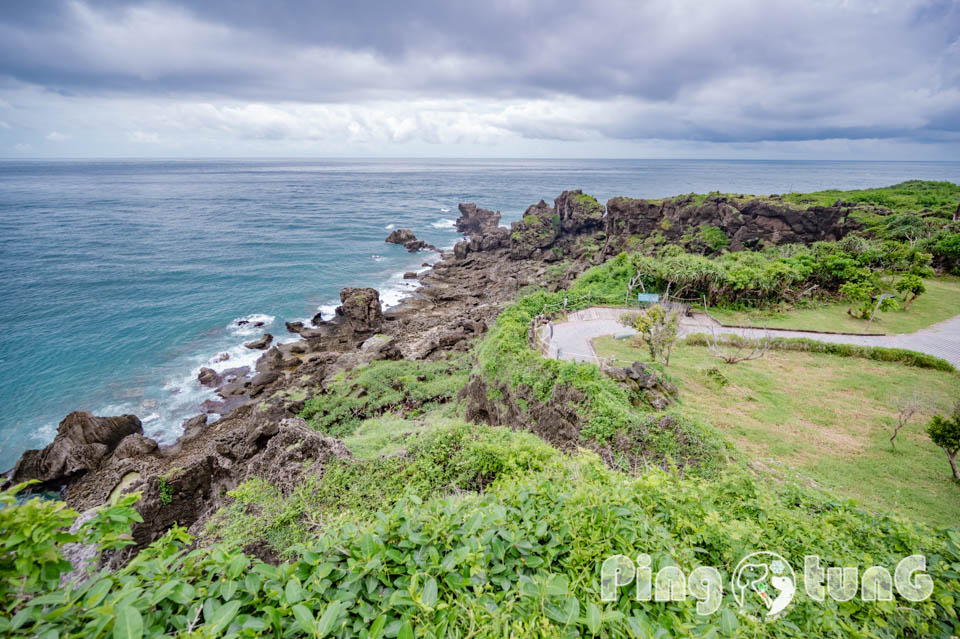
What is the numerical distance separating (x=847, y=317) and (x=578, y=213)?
41458mm

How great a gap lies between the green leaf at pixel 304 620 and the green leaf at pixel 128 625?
35.9 inches

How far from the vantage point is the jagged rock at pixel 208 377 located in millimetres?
28109

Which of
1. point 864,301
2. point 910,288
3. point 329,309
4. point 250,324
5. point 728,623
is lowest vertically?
point 250,324

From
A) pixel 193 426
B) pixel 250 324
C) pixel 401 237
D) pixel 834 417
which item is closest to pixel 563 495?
pixel 834 417

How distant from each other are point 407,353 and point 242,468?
16207 millimetres

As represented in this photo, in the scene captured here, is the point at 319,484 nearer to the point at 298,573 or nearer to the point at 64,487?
the point at 298,573

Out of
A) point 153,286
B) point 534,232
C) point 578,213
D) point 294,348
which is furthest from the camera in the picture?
point 578,213

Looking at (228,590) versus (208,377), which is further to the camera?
(208,377)

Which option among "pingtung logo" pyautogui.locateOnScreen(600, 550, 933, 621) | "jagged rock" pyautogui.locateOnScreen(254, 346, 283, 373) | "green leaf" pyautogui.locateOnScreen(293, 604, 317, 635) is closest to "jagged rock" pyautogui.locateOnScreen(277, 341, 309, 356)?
"jagged rock" pyautogui.locateOnScreen(254, 346, 283, 373)

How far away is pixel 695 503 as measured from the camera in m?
5.37

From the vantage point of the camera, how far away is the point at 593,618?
3.02m

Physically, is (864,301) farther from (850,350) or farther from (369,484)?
(369,484)

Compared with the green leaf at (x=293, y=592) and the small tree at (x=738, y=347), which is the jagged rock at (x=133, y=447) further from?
the small tree at (x=738, y=347)

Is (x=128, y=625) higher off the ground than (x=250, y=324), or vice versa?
(x=128, y=625)
